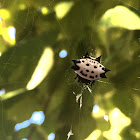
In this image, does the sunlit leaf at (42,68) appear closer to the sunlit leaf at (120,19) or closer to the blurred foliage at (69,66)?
the blurred foliage at (69,66)

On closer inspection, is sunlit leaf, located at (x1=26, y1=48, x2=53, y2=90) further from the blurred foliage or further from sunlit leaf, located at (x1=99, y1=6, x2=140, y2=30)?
sunlit leaf, located at (x1=99, y1=6, x2=140, y2=30)

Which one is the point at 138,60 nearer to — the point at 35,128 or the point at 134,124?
the point at 134,124

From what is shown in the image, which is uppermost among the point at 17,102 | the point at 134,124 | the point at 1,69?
the point at 1,69

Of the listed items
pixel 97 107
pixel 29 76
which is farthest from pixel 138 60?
pixel 29 76

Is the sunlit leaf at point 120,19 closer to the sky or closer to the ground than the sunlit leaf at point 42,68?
closer to the sky

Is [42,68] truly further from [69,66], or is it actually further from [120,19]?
[120,19]

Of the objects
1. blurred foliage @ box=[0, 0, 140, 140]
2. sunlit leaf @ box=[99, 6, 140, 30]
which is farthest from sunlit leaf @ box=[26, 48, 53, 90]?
sunlit leaf @ box=[99, 6, 140, 30]

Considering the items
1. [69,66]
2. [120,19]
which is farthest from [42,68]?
[120,19]

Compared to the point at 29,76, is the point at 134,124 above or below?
below

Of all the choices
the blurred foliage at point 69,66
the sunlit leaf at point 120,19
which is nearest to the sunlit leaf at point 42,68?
the blurred foliage at point 69,66
